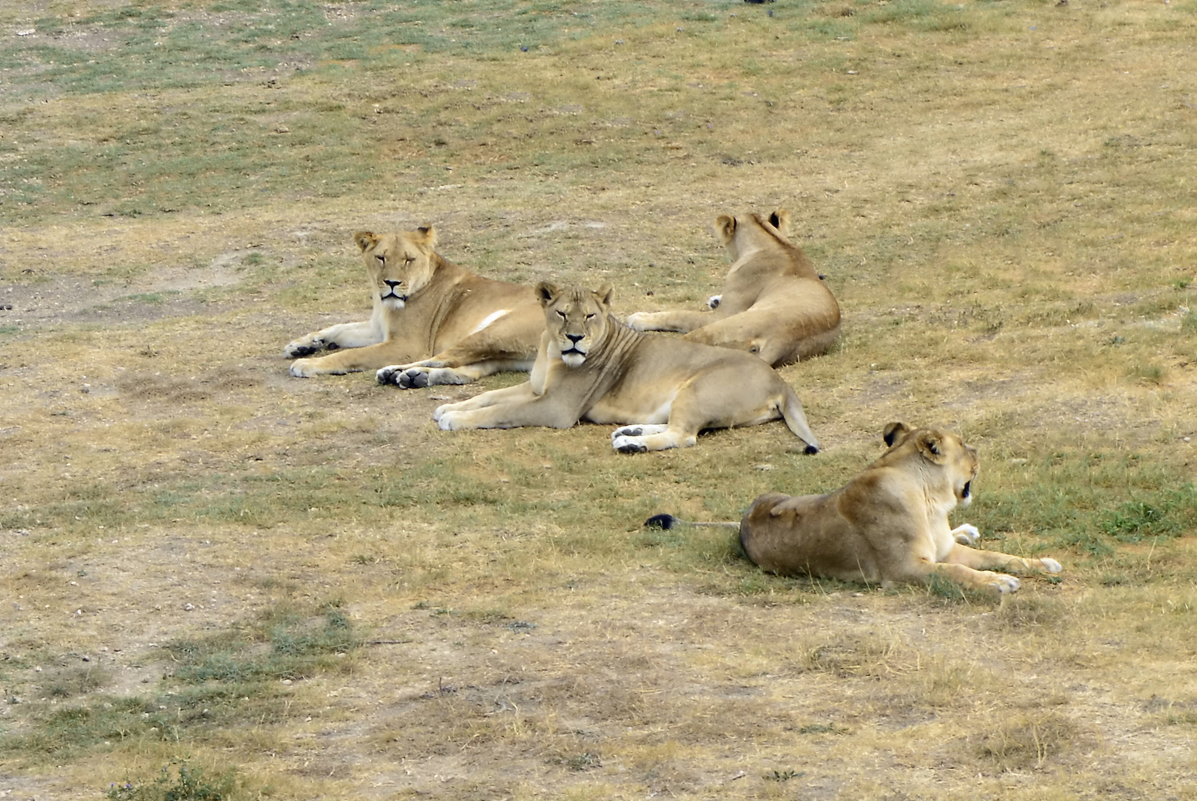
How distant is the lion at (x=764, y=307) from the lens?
10406 millimetres

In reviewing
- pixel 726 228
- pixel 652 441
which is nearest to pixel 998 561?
pixel 652 441

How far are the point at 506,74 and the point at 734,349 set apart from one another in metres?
10.6

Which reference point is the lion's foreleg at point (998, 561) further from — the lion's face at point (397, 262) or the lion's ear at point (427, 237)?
the lion's ear at point (427, 237)

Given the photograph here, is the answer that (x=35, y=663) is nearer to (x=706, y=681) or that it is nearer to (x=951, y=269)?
(x=706, y=681)

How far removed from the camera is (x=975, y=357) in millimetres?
10078

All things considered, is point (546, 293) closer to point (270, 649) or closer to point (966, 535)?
point (966, 535)

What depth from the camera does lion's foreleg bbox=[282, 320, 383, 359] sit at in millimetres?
11305

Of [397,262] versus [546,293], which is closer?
[546,293]

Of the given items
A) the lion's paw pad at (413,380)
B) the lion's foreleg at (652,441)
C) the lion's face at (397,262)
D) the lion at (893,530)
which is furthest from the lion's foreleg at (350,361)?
the lion at (893,530)

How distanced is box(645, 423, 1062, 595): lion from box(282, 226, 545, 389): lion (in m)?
3.92

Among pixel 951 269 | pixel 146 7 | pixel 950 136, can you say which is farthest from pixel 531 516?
pixel 146 7

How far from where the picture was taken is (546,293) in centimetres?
963

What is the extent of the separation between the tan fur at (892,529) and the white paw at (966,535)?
15 cm

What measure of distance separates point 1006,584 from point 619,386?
3.54 m
